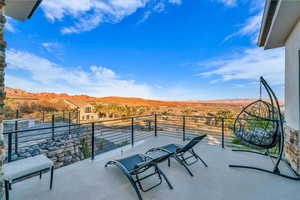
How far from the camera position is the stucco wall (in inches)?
103

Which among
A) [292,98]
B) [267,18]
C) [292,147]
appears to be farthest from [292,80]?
[267,18]

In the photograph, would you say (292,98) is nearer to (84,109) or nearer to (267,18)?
(267,18)

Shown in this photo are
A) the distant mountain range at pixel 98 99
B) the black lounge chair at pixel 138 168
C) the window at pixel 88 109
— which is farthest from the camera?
the window at pixel 88 109

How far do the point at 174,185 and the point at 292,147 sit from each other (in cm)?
241

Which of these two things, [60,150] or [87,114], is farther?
[87,114]

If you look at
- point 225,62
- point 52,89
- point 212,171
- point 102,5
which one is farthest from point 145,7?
point 52,89

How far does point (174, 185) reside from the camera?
220cm

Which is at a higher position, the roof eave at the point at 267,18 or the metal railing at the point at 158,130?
the roof eave at the point at 267,18

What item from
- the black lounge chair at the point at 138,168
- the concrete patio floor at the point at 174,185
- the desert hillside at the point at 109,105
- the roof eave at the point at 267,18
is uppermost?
the roof eave at the point at 267,18

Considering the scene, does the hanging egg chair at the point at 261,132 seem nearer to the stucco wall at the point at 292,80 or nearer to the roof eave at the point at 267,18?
Answer: the stucco wall at the point at 292,80

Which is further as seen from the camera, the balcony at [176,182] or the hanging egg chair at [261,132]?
the hanging egg chair at [261,132]

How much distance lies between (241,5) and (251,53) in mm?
1861

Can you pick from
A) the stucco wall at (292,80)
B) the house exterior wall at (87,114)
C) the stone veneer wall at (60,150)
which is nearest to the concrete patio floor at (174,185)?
the stucco wall at (292,80)

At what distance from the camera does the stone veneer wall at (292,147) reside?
2.53 meters
